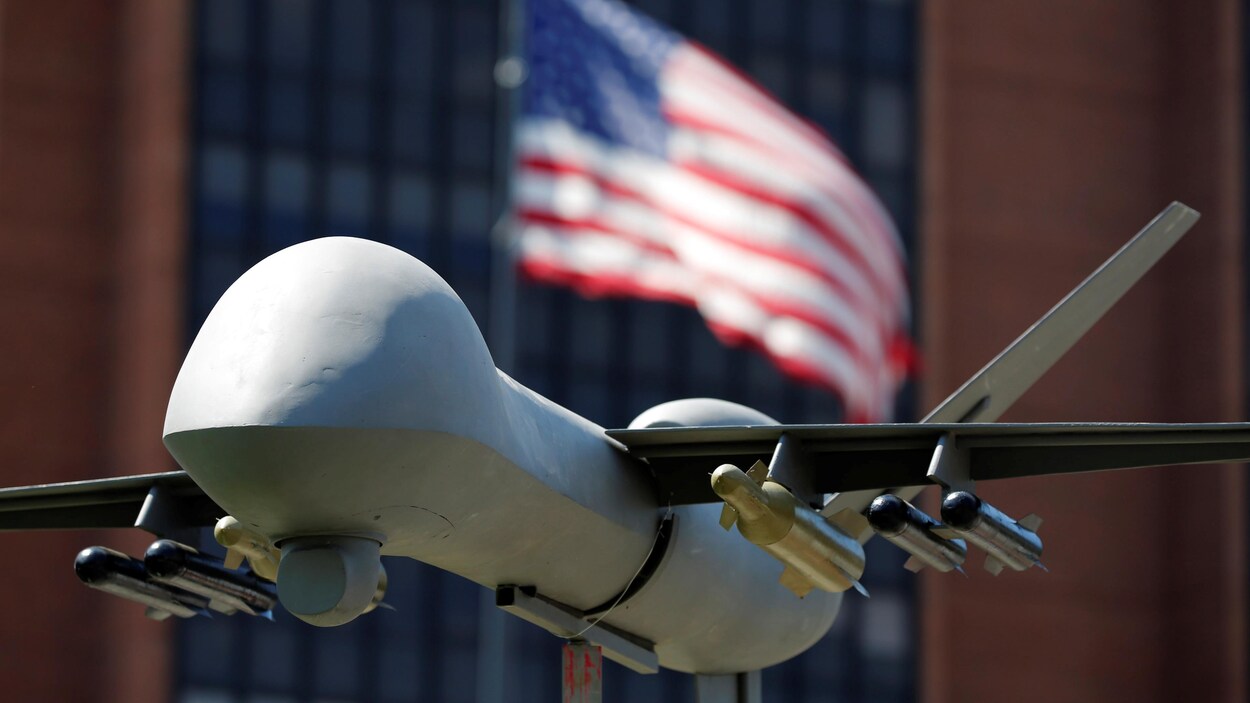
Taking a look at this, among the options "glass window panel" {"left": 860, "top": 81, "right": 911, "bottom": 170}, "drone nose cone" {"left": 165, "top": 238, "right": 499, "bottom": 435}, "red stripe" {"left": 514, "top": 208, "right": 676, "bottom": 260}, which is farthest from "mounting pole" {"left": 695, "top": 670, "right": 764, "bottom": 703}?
"glass window panel" {"left": 860, "top": 81, "right": 911, "bottom": 170}

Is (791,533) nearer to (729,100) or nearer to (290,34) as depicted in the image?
(729,100)

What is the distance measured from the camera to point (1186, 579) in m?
62.6

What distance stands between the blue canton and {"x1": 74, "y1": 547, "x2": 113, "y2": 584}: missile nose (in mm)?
20277

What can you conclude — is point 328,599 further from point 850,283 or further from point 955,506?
point 850,283

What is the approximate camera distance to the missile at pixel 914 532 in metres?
10.6

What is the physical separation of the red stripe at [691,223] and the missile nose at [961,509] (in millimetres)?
19221

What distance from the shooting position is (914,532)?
10789 millimetres

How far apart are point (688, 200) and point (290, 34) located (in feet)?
86.2

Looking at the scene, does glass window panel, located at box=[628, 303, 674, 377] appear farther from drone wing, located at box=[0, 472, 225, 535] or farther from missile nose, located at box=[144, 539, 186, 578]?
missile nose, located at box=[144, 539, 186, 578]

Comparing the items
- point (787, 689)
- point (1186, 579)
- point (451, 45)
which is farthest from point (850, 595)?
point (451, 45)

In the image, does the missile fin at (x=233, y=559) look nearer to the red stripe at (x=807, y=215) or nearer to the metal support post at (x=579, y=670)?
the metal support post at (x=579, y=670)

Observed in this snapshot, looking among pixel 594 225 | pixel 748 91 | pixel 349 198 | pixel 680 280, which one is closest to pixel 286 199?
pixel 349 198

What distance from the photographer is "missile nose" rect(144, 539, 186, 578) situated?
11602 millimetres

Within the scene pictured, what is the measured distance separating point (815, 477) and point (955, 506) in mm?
968
